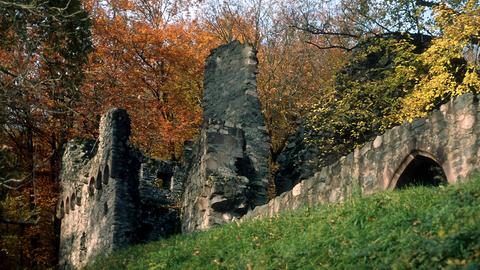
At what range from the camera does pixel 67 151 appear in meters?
20.5

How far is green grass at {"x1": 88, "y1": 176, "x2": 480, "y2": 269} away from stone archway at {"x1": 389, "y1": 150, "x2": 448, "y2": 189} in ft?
2.24

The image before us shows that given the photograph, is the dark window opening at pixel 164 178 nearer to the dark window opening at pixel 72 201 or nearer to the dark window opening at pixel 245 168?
the dark window opening at pixel 72 201

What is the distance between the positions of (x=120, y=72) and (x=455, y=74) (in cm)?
1418

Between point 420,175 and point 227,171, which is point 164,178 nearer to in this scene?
point 227,171

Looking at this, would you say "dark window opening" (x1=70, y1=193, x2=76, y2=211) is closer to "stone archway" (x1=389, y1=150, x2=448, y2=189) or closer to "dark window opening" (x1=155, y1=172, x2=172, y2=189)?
"dark window opening" (x1=155, y1=172, x2=172, y2=189)

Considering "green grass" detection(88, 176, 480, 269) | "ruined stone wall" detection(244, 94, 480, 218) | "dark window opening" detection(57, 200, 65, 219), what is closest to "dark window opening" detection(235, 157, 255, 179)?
"ruined stone wall" detection(244, 94, 480, 218)

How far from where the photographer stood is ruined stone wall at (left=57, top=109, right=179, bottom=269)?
15586 mm

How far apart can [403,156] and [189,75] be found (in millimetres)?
20035

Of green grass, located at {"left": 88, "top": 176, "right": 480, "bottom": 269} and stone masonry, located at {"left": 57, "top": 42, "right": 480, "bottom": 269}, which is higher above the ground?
stone masonry, located at {"left": 57, "top": 42, "right": 480, "bottom": 269}

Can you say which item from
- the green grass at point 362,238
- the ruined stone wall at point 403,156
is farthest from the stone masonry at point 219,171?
the green grass at point 362,238

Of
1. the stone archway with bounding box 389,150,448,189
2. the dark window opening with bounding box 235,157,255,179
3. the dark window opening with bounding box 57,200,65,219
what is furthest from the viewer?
the dark window opening with bounding box 57,200,65,219

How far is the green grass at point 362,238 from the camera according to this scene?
6.05m

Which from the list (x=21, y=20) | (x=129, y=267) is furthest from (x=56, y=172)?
(x=129, y=267)

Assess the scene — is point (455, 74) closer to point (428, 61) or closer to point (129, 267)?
point (428, 61)
